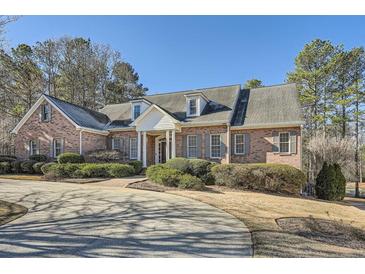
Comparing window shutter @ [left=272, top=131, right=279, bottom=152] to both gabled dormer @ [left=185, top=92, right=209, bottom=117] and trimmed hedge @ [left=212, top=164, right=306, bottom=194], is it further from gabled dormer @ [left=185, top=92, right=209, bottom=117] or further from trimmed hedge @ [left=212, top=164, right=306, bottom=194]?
gabled dormer @ [left=185, top=92, right=209, bottom=117]

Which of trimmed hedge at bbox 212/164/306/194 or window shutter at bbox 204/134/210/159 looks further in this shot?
window shutter at bbox 204/134/210/159

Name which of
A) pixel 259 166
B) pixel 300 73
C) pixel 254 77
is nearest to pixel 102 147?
pixel 259 166

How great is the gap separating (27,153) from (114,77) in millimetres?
18942

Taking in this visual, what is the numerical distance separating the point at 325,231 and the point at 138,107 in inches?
661

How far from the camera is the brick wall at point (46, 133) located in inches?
757

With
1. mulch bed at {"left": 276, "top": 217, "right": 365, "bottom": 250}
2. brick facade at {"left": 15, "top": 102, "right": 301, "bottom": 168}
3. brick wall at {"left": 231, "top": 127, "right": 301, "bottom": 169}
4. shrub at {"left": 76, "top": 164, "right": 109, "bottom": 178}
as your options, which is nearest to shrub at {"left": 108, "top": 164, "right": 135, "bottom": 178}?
shrub at {"left": 76, "top": 164, "right": 109, "bottom": 178}

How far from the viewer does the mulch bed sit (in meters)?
5.45

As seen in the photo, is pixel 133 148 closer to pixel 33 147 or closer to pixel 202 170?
pixel 202 170

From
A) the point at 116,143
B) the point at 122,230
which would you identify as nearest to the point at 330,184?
the point at 122,230

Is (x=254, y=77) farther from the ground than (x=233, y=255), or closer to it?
farther from the ground

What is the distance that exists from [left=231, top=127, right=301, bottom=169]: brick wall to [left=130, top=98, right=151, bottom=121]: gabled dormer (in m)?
7.49

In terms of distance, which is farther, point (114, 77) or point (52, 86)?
point (114, 77)
